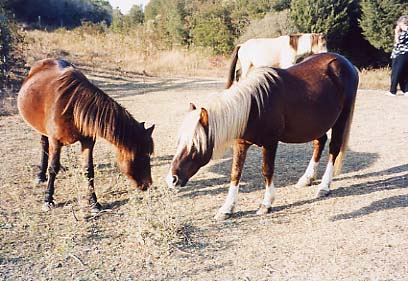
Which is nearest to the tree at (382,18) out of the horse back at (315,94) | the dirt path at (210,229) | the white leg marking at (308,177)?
the dirt path at (210,229)

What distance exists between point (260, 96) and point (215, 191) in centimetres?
143

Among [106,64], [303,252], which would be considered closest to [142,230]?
[303,252]

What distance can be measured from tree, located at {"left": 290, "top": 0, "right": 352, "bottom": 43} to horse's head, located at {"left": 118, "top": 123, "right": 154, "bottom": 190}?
15751 mm

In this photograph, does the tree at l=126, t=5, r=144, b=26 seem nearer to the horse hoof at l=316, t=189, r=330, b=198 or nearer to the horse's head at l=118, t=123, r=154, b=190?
the horse's head at l=118, t=123, r=154, b=190

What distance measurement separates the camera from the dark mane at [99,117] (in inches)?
142

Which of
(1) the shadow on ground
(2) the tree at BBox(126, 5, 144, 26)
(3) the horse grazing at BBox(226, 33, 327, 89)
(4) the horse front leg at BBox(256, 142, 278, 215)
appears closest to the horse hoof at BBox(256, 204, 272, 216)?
(4) the horse front leg at BBox(256, 142, 278, 215)

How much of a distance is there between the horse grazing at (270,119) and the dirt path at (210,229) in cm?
31

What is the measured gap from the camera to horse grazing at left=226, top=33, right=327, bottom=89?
857cm

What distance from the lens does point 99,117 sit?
362 centimetres

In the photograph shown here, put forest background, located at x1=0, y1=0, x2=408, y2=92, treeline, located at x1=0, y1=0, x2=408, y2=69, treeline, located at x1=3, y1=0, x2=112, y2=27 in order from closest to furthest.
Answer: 1. forest background, located at x1=0, y1=0, x2=408, y2=92
2. treeline, located at x1=0, y1=0, x2=408, y2=69
3. treeline, located at x1=3, y1=0, x2=112, y2=27

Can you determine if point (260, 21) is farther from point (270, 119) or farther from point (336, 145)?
point (270, 119)

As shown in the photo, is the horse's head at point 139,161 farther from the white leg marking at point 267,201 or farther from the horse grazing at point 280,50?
the horse grazing at point 280,50

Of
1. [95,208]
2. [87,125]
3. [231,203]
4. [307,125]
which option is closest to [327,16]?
[307,125]

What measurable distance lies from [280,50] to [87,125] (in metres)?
6.25
